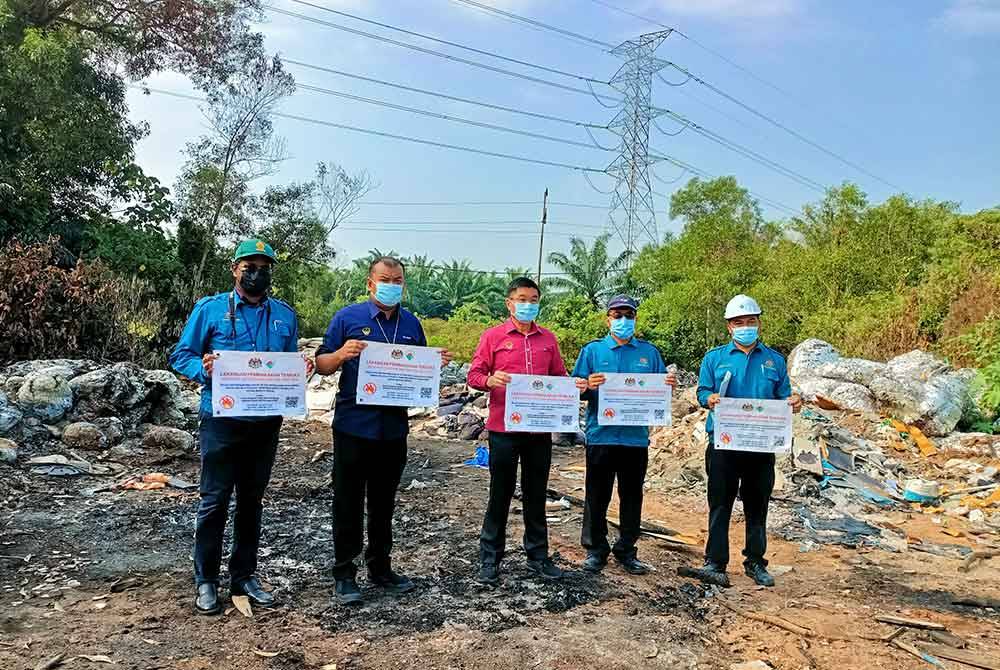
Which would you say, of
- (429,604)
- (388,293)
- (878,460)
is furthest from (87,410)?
(878,460)

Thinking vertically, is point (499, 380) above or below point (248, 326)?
below

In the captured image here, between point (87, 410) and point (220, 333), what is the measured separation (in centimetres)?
631

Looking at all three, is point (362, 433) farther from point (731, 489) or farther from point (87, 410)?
point (87, 410)

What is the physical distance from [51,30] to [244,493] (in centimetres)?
1578

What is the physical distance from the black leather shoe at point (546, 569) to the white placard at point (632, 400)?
39.3 inches

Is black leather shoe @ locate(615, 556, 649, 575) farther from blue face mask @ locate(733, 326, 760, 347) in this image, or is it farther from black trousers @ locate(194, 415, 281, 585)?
black trousers @ locate(194, 415, 281, 585)

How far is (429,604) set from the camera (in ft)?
14.9

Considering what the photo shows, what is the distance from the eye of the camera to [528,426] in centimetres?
483

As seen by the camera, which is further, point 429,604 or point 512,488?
point 512,488

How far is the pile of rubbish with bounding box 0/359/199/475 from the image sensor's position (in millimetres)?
8461

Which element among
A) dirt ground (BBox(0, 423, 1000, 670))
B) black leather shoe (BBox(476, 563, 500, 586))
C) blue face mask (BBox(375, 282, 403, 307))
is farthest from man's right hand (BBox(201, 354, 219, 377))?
black leather shoe (BBox(476, 563, 500, 586))

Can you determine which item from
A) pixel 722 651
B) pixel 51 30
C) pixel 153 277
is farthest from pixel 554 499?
pixel 51 30

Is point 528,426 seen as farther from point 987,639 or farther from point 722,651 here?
point 987,639

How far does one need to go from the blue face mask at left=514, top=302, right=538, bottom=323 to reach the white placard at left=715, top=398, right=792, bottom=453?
139 centimetres
